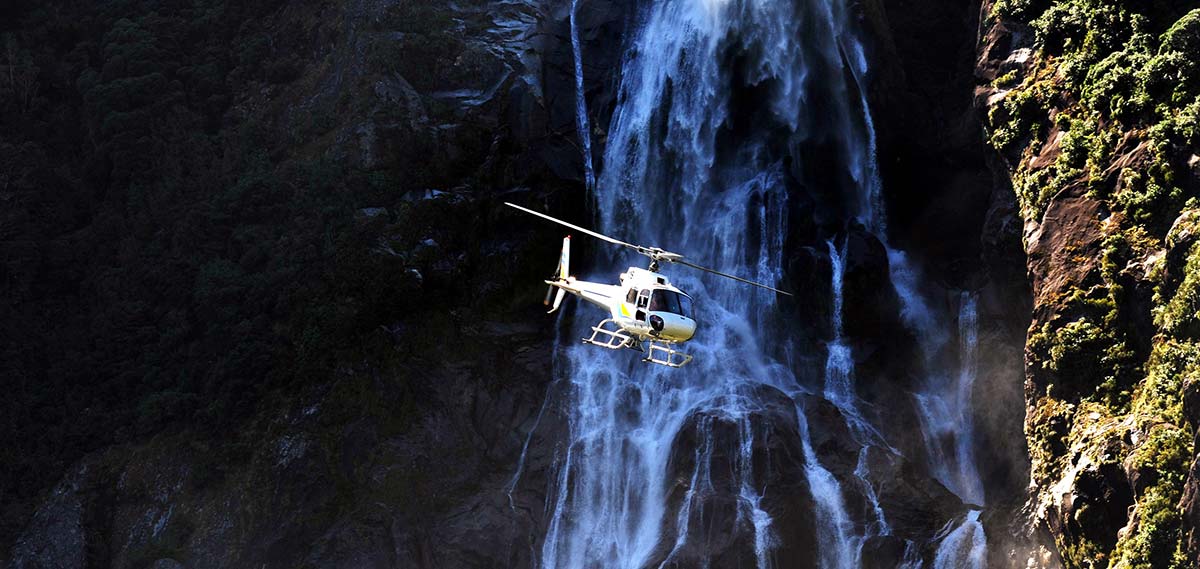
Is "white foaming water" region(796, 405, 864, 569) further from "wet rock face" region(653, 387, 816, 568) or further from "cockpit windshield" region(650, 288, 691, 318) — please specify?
"cockpit windshield" region(650, 288, 691, 318)

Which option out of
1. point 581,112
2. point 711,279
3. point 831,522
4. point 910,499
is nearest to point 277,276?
point 581,112

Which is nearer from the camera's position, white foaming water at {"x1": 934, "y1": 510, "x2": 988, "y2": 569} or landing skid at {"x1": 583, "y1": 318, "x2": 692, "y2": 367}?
landing skid at {"x1": 583, "y1": 318, "x2": 692, "y2": 367}

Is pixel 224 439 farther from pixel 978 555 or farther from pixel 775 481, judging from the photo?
pixel 978 555

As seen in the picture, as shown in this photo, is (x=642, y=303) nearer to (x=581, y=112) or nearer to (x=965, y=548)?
(x=965, y=548)

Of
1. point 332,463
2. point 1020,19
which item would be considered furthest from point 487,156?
point 1020,19

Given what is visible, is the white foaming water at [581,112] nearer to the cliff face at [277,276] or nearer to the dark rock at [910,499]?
the cliff face at [277,276]

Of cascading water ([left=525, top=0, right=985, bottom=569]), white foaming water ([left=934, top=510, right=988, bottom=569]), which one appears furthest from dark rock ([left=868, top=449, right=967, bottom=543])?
white foaming water ([left=934, top=510, right=988, bottom=569])

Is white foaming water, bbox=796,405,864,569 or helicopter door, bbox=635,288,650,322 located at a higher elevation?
helicopter door, bbox=635,288,650,322

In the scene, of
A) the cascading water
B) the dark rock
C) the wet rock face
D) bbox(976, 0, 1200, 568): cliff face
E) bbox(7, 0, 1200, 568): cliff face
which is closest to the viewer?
bbox(976, 0, 1200, 568): cliff face

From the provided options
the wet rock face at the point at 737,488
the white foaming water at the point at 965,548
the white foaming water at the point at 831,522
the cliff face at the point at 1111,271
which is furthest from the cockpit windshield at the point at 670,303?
the white foaming water at the point at 965,548
